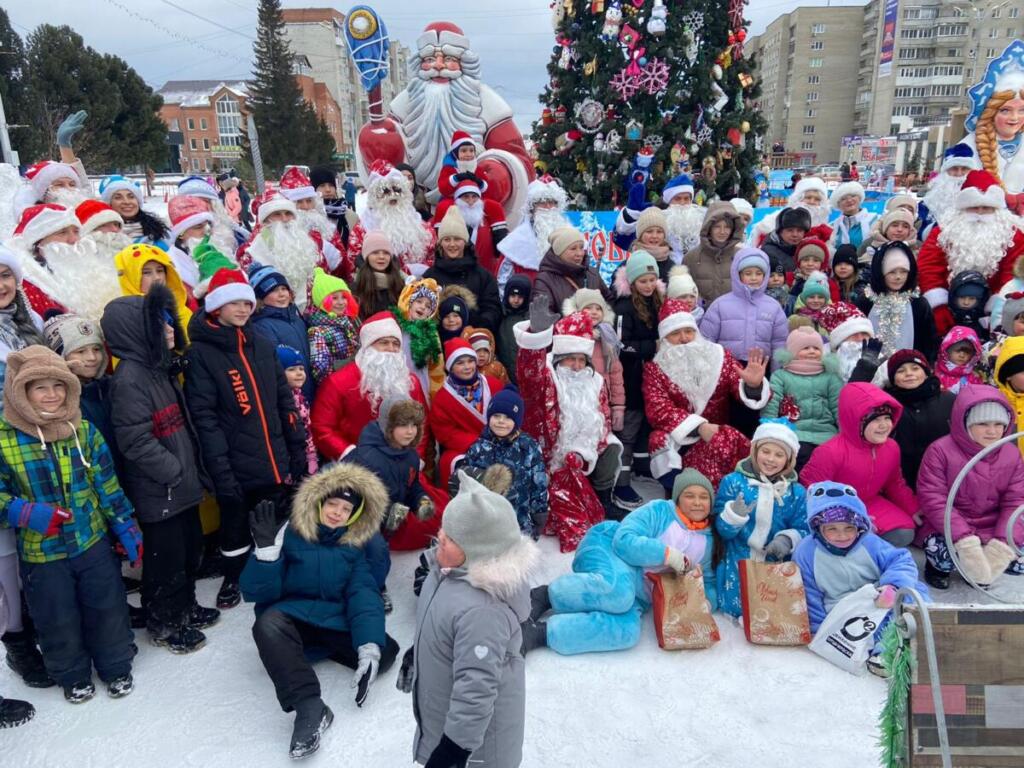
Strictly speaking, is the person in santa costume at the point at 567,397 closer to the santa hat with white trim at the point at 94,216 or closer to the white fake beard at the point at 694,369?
the white fake beard at the point at 694,369

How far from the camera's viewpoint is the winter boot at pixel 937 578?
3.63 metres

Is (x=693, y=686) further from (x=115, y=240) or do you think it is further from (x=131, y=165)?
(x=131, y=165)

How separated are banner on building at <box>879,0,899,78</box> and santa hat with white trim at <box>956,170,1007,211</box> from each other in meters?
65.3

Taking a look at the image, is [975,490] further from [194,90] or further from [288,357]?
[194,90]

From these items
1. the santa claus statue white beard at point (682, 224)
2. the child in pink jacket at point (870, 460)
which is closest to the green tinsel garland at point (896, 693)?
the child in pink jacket at point (870, 460)

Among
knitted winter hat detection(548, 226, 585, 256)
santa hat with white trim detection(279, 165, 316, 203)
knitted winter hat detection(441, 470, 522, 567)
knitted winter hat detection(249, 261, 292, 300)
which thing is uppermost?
santa hat with white trim detection(279, 165, 316, 203)

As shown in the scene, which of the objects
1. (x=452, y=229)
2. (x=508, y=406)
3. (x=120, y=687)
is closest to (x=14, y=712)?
(x=120, y=687)

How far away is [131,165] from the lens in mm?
30203

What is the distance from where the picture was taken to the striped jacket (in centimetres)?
256

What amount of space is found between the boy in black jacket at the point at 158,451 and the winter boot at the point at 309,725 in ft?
2.76

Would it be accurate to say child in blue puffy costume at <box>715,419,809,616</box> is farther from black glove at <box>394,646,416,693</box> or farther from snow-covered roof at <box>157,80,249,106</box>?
snow-covered roof at <box>157,80,249,106</box>

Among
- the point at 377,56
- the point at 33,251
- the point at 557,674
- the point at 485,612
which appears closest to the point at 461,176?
the point at 377,56

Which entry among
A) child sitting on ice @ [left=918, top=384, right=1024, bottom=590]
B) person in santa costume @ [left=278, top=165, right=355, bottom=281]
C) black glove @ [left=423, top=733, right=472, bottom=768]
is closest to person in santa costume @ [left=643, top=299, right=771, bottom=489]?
child sitting on ice @ [left=918, top=384, right=1024, bottom=590]

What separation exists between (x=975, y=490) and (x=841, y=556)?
3.40 ft
